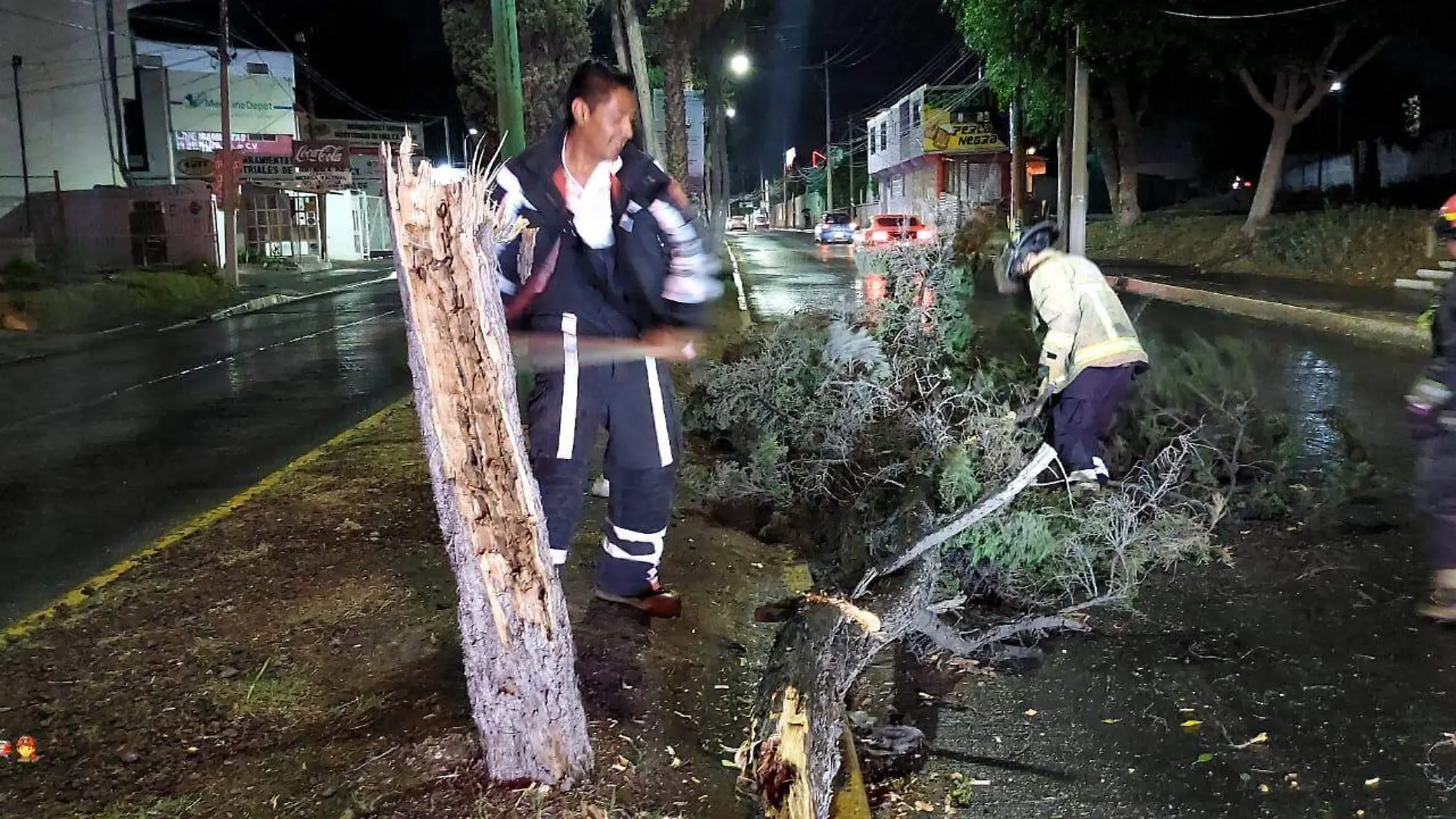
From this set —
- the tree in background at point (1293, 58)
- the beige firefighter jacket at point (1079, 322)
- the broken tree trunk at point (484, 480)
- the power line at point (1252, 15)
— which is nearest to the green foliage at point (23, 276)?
the beige firefighter jacket at point (1079, 322)

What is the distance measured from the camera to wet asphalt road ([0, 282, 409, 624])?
223 inches

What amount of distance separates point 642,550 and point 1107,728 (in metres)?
1.62

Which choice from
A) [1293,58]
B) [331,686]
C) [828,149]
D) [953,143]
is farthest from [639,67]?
[828,149]

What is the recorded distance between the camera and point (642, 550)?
379 cm

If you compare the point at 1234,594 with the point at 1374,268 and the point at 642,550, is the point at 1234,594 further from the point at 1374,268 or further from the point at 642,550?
the point at 1374,268

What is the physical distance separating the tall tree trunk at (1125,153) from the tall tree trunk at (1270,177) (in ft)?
17.2

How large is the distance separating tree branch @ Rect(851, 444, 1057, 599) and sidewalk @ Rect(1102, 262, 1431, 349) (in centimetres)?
694

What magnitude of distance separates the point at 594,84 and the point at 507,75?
4.50 meters

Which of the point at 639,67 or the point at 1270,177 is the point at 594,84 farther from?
the point at 1270,177

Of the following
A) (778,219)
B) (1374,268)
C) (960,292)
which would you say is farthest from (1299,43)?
(778,219)

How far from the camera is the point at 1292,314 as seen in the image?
1477cm

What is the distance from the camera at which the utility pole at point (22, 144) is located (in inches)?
1176

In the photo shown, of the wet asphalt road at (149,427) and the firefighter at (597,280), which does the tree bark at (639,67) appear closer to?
the wet asphalt road at (149,427)

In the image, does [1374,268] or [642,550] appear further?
[1374,268]
